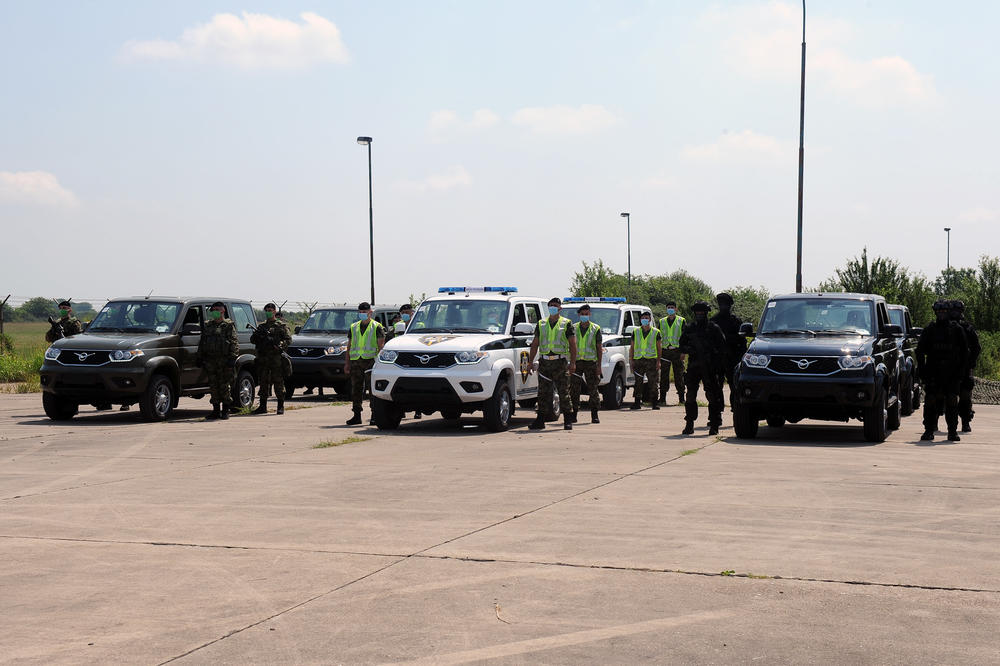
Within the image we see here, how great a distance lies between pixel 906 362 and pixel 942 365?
13.2 ft

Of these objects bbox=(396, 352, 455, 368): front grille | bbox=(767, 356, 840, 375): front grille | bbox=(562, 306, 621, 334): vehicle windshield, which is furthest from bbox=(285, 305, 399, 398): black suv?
bbox=(767, 356, 840, 375): front grille

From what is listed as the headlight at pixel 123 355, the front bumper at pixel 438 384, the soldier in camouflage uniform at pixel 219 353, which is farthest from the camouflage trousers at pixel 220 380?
the front bumper at pixel 438 384

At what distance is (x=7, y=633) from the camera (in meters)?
5.91

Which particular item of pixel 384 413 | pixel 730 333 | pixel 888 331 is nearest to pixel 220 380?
pixel 384 413

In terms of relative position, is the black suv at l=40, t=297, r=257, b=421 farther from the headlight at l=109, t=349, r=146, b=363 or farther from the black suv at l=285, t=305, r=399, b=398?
the black suv at l=285, t=305, r=399, b=398

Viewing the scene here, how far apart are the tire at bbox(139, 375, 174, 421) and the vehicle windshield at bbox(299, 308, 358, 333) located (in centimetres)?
629

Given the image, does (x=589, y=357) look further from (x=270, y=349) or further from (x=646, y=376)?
(x=270, y=349)

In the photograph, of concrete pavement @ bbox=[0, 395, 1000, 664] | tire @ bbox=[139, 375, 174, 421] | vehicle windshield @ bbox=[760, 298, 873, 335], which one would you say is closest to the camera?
concrete pavement @ bbox=[0, 395, 1000, 664]

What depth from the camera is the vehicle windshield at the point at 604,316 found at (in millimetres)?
22078

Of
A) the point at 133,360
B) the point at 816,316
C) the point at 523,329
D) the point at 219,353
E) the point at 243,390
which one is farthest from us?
the point at 243,390

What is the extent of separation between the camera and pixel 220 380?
1916cm

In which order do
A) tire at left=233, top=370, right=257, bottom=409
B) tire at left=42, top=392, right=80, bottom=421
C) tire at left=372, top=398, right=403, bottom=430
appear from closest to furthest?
tire at left=372, top=398, right=403, bottom=430
tire at left=42, top=392, right=80, bottom=421
tire at left=233, top=370, right=257, bottom=409

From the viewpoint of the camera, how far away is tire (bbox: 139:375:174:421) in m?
18.5

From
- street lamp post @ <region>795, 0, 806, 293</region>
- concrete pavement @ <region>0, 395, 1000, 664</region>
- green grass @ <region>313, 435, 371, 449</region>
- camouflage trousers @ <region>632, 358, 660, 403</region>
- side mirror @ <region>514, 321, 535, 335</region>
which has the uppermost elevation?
street lamp post @ <region>795, 0, 806, 293</region>
